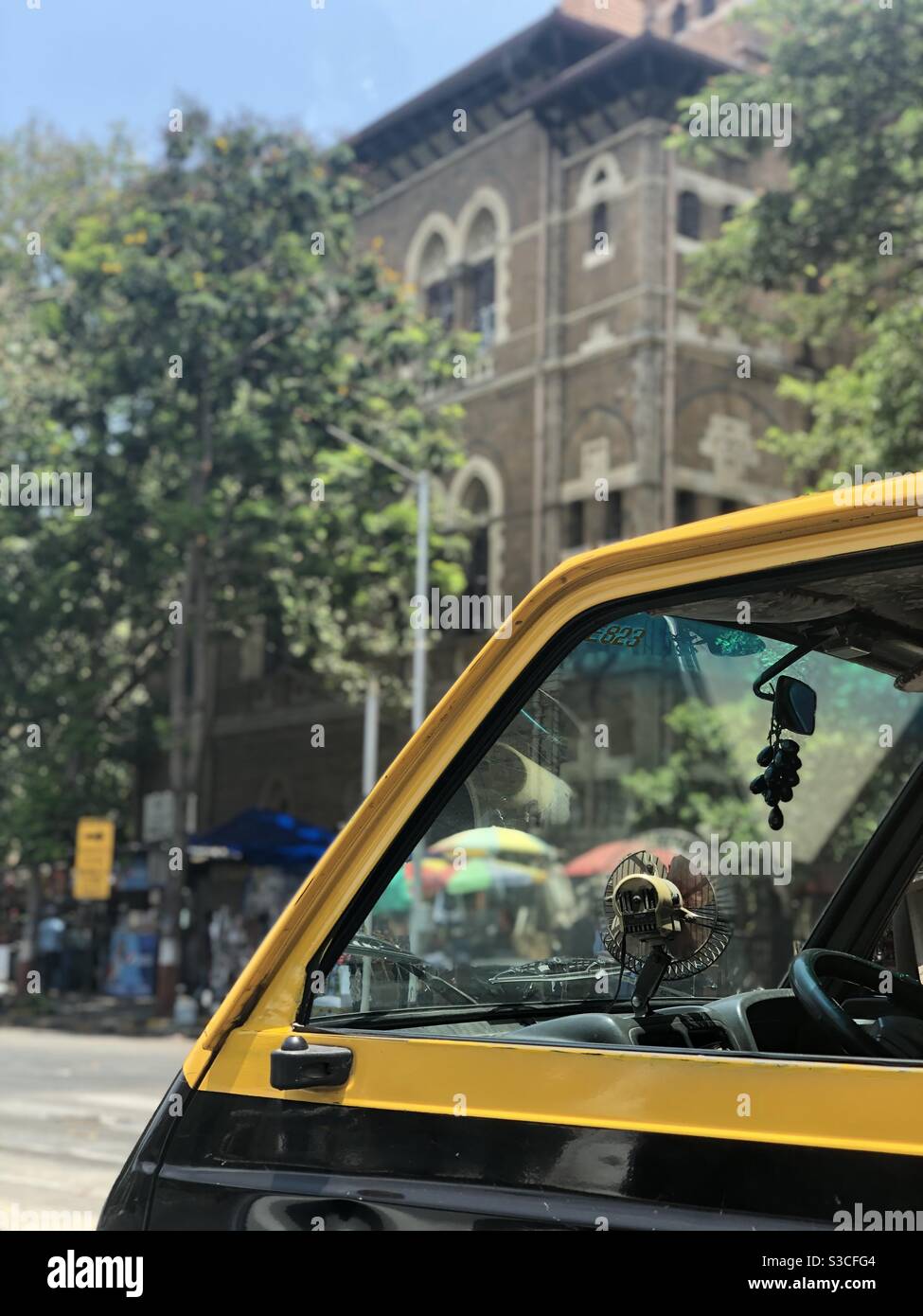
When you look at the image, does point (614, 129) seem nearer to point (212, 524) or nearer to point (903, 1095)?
point (212, 524)

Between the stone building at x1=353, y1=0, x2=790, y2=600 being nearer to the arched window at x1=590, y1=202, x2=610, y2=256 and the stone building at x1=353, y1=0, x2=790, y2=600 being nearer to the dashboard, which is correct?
the arched window at x1=590, y1=202, x2=610, y2=256

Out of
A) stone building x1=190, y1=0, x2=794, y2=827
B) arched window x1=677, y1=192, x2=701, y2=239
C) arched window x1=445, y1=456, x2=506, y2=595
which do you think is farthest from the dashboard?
arched window x1=677, y1=192, x2=701, y2=239

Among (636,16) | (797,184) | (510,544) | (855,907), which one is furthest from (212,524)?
(855,907)

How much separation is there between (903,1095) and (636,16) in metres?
36.8

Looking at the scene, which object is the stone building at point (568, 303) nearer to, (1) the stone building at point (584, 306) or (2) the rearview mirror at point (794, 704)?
(1) the stone building at point (584, 306)

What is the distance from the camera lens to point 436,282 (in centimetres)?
3316

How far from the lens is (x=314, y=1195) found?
6.42 ft

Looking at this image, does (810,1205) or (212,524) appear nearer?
(810,1205)

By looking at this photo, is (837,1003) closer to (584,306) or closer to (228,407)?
(228,407)

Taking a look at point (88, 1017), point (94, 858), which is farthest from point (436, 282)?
point (88, 1017)

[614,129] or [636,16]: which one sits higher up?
[636,16]

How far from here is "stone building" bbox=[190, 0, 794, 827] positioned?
1094 inches

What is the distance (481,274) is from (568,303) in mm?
3323

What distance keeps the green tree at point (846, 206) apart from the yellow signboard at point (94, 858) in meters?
12.9
